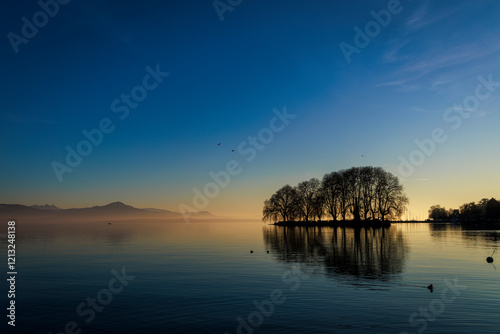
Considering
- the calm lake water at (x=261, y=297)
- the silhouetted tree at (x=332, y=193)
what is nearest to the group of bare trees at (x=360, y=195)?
the silhouetted tree at (x=332, y=193)

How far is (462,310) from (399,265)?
17082 mm

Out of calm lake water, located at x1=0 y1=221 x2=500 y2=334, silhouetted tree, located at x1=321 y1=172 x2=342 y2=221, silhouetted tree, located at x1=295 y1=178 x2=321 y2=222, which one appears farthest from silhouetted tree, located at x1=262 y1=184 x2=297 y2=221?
calm lake water, located at x1=0 y1=221 x2=500 y2=334

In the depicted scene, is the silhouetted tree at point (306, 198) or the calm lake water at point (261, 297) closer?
the calm lake water at point (261, 297)

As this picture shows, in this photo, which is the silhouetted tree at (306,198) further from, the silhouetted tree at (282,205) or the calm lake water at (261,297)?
the calm lake water at (261,297)

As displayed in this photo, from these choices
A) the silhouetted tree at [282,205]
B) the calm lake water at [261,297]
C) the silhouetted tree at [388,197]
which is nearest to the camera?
the calm lake water at [261,297]

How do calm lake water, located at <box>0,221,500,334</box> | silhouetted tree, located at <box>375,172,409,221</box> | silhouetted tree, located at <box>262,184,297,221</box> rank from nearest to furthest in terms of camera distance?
calm lake water, located at <box>0,221,500,334</box> → silhouetted tree, located at <box>375,172,409,221</box> → silhouetted tree, located at <box>262,184,297,221</box>

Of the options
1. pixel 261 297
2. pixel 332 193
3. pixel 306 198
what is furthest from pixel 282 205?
pixel 261 297

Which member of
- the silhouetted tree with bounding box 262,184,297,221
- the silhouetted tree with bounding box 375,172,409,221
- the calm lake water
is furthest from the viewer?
the silhouetted tree with bounding box 262,184,297,221

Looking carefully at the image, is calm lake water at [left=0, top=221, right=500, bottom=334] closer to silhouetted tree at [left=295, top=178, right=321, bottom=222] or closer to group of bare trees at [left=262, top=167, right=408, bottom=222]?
group of bare trees at [left=262, top=167, right=408, bottom=222]

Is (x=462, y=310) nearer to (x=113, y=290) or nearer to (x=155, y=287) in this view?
(x=155, y=287)

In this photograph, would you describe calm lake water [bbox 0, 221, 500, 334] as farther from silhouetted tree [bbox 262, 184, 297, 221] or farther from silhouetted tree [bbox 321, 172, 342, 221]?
silhouetted tree [bbox 262, 184, 297, 221]

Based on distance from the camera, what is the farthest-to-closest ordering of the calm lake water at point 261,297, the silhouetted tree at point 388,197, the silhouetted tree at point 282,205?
the silhouetted tree at point 282,205 → the silhouetted tree at point 388,197 → the calm lake water at point 261,297

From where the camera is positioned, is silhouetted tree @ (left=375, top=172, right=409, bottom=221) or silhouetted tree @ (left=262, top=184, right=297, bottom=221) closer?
silhouetted tree @ (left=375, top=172, right=409, bottom=221)

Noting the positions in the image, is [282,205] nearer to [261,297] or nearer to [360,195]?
[360,195]
